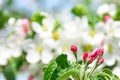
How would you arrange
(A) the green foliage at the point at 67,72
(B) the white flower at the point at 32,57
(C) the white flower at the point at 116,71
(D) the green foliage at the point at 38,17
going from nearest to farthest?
(A) the green foliage at the point at 67,72 → (C) the white flower at the point at 116,71 → (B) the white flower at the point at 32,57 → (D) the green foliage at the point at 38,17

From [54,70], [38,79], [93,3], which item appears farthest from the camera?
[93,3]

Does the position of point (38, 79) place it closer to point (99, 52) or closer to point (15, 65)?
point (15, 65)

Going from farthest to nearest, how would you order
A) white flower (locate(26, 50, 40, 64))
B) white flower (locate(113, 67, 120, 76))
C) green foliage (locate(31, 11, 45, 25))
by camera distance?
green foliage (locate(31, 11, 45, 25)), white flower (locate(26, 50, 40, 64)), white flower (locate(113, 67, 120, 76))

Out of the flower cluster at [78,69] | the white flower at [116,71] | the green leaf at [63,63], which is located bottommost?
the white flower at [116,71]

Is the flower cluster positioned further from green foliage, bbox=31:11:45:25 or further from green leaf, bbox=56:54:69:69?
green foliage, bbox=31:11:45:25

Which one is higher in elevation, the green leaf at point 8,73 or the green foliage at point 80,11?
the green foliage at point 80,11

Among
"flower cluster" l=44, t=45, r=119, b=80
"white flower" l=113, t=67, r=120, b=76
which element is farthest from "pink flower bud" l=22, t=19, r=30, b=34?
"flower cluster" l=44, t=45, r=119, b=80

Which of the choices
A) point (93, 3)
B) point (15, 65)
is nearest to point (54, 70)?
point (15, 65)

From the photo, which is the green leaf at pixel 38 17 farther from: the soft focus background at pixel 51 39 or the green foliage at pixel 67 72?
the green foliage at pixel 67 72

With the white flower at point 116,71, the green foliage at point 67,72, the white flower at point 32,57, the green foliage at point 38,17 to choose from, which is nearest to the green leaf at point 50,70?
the green foliage at point 67,72

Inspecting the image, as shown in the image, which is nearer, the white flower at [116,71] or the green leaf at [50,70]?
the green leaf at [50,70]

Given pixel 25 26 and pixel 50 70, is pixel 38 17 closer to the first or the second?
pixel 25 26
